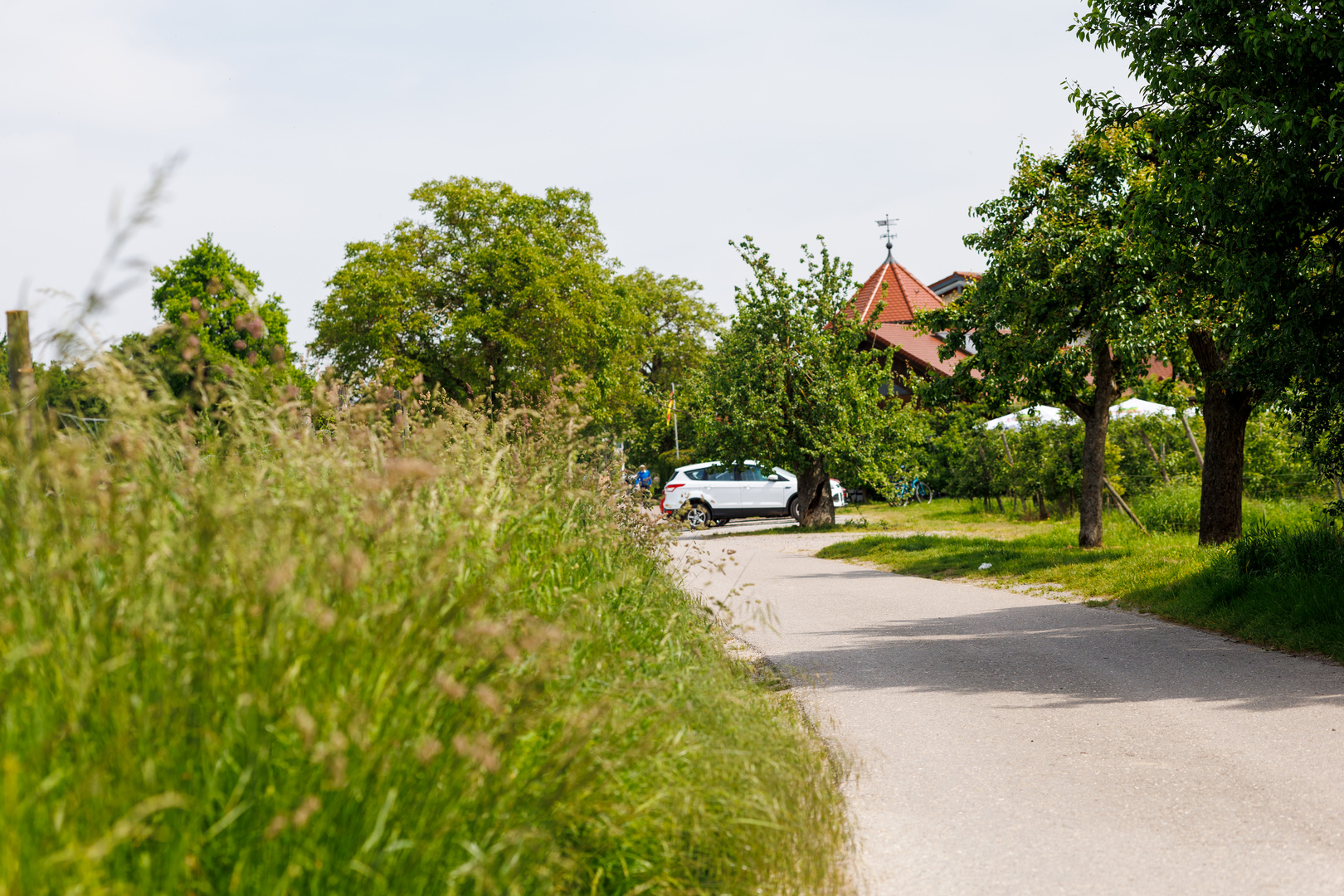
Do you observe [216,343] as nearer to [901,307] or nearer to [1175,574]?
[1175,574]

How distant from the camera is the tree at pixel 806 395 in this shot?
2948cm

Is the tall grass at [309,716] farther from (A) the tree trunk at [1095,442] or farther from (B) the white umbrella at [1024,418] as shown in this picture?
(B) the white umbrella at [1024,418]

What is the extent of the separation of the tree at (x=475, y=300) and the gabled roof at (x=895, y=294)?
1335 cm

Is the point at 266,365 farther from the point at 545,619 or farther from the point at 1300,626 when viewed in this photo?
the point at 1300,626

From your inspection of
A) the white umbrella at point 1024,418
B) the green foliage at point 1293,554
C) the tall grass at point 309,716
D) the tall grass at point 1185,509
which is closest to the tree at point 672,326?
the white umbrella at point 1024,418

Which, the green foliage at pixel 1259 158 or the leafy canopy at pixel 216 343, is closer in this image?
the leafy canopy at pixel 216 343

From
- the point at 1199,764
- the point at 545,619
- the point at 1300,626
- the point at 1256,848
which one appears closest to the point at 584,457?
the point at 545,619

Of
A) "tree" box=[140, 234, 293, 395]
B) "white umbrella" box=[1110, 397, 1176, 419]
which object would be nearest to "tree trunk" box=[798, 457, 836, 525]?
"white umbrella" box=[1110, 397, 1176, 419]

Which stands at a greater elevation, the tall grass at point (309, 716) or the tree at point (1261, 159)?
the tree at point (1261, 159)

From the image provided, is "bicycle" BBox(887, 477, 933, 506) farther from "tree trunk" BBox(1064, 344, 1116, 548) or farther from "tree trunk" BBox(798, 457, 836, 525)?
"tree trunk" BBox(1064, 344, 1116, 548)

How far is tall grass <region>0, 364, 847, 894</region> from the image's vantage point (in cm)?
237

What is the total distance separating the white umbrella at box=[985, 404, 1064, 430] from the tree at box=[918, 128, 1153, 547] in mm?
7168

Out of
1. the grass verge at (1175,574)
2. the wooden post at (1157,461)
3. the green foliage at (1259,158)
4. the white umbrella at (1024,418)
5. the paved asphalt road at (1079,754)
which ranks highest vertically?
the green foliage at (1259,158)

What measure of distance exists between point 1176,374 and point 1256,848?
1311cm
